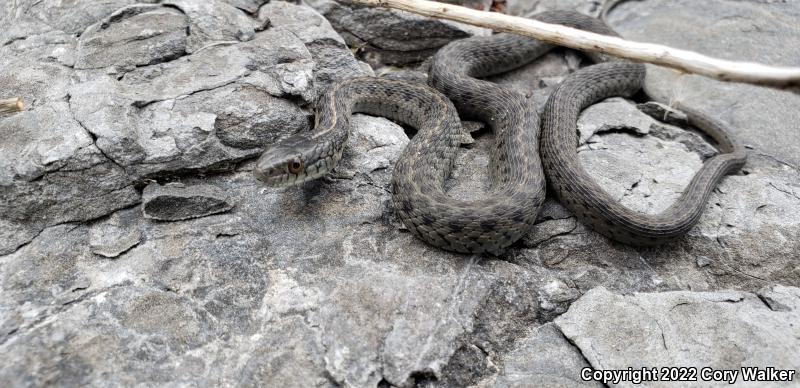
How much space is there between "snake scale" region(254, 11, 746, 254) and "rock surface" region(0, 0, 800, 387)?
0.32 meters

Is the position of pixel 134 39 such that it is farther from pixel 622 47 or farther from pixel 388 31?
pixel 622 47

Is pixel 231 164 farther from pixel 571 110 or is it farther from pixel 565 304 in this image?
pixel 571 110

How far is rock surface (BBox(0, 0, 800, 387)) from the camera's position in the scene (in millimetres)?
6148

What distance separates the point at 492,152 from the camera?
9422mm

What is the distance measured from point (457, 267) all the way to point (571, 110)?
412cm

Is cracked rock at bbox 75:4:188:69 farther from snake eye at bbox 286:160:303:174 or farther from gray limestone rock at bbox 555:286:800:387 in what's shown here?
gray limestone rock at bbox 555:286:800:387

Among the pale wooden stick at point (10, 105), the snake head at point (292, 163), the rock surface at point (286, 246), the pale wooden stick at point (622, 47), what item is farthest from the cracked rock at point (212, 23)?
the snake head at point (292, 163)

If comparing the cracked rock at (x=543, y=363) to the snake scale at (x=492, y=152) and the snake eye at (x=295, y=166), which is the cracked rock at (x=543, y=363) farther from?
the snake eye at (x=295, y=166)

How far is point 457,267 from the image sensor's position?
7289 mm

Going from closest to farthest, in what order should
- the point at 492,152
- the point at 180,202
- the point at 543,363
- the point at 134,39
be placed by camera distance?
the point at 543,363
the point at 180,202
the point at 134,39
the point at 492,152

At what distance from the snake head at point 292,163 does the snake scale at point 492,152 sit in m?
0.01

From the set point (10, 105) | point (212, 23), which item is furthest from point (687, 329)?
point (10, 105)

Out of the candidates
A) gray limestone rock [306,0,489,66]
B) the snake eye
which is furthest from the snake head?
gray limestone rock [306,0,489,66]

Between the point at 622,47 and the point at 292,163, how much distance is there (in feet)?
15.5
